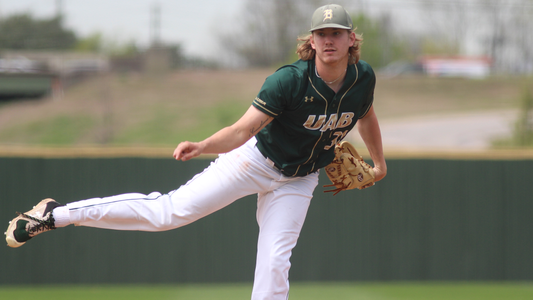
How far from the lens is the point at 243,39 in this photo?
16.2 meters

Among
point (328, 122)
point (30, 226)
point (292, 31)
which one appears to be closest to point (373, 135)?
point (328, 122)

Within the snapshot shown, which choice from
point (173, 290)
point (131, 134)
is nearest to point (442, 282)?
point (173, 290)

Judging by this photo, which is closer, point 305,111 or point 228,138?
point 228,138

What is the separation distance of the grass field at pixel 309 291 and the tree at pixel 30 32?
34.1ft

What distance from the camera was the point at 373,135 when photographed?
138 inches

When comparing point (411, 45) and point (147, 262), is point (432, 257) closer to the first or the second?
point (147, 262)

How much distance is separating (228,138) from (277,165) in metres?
0.58

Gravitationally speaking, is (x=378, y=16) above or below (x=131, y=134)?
above

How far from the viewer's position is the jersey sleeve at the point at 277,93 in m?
2.88

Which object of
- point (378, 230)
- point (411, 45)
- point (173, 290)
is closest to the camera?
point (173, 290)

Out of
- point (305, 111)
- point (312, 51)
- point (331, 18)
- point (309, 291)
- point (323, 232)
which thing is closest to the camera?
point (331, 18)

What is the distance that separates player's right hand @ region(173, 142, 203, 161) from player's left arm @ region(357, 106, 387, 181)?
1372 mm

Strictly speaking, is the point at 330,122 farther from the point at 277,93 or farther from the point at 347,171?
the point at 347,171

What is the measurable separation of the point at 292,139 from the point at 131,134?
1036 centimetres
